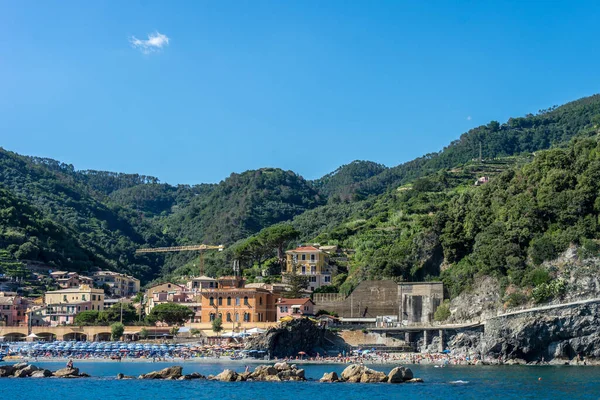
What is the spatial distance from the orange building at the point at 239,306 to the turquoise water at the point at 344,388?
78.8 ft

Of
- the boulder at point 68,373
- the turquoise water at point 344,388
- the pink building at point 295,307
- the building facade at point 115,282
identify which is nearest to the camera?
the turquoise water at point 344,388

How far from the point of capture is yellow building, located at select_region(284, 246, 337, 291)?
9438 centimetres

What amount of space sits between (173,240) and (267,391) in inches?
5590

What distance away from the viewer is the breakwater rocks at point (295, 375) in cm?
5100

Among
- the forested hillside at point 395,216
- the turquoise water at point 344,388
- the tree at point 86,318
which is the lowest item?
the turquoise water at point 344,388

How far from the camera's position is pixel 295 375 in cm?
5212

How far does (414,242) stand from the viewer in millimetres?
86500

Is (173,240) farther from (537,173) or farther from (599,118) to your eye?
(537,173)

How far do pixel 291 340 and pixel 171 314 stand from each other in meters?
19.0

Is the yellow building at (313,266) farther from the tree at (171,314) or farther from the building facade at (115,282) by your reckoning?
the building facade at (115,282)

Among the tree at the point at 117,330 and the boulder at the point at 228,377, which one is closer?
the boulder at the point at 228,377

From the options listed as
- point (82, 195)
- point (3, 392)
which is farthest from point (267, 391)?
point (82, 195)

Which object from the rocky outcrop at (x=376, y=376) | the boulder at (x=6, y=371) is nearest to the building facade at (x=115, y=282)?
the boulder at (x=6, y=371)

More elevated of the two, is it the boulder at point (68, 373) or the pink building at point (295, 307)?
the pink building at point (295, 307)
